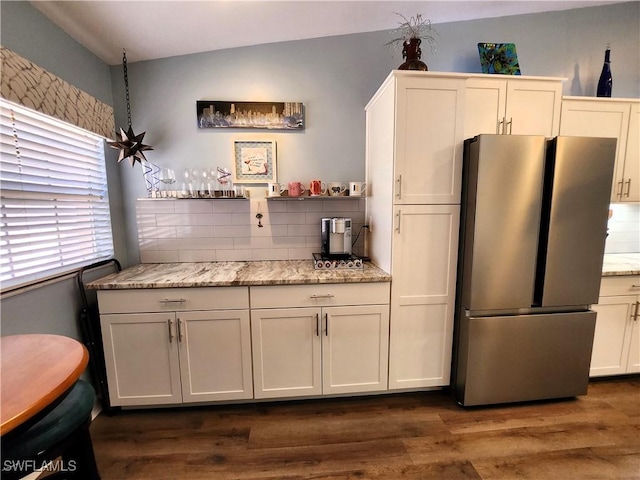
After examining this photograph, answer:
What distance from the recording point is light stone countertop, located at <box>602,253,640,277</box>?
1.92 m

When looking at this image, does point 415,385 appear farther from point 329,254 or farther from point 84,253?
point 84,253

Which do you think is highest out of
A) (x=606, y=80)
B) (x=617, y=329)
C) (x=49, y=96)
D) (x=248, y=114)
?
(x=606, y=80)

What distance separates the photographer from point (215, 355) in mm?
1750

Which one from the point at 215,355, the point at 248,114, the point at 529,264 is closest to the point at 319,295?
the point at 215,355

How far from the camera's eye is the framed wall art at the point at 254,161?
219cm

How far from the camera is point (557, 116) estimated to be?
191 cm

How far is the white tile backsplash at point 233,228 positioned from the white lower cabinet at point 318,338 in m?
0.62

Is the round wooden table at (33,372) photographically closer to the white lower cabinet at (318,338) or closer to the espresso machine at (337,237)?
the white lower cabinet at (318,338)

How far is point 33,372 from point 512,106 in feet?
8.91

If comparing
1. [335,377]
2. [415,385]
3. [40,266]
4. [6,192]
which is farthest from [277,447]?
[6,192]

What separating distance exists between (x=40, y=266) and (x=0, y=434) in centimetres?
126

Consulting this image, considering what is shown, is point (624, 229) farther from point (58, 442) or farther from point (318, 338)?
point (58, 442)

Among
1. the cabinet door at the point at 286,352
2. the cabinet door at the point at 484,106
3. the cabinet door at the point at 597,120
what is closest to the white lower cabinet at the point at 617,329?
the cabinet door at the point at 597,120

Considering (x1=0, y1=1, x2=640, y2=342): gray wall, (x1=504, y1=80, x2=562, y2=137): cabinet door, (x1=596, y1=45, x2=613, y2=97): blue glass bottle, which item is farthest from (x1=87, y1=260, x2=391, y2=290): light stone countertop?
(x1=596, y1=45, x2=613, y2=97): blue glass bottle
